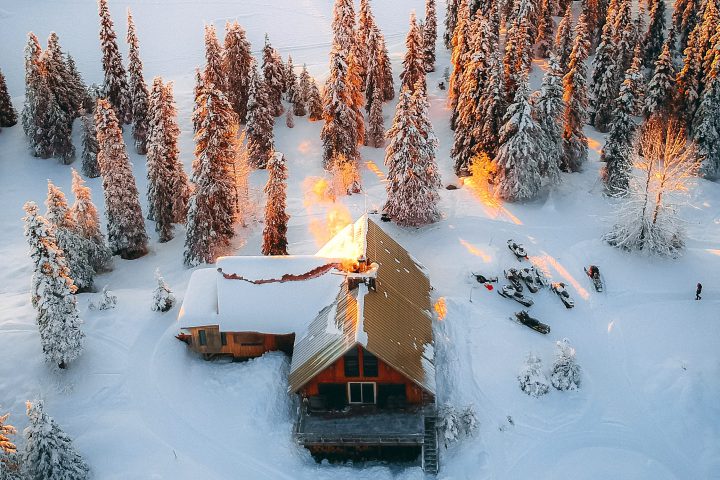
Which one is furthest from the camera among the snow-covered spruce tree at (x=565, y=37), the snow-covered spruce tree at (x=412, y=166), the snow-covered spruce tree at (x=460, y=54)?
the snow-covered spruce tree at (x=565, y=37)

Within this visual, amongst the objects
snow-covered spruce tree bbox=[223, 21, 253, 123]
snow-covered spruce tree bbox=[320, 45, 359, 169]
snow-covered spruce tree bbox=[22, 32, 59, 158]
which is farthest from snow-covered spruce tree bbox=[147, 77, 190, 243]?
snow-covered spruce tree bbox=[22, 32, 59, 158]

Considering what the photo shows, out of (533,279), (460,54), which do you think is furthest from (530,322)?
(460,54)

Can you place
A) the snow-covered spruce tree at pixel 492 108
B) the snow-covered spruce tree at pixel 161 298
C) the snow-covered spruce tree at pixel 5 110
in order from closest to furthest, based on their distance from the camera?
1. the snow-covered spruce tree at pixel 161 298
2. the snow-covered spruce tree at pixel 492 108
3. the snow-covered spruce tree at pixel 5 110

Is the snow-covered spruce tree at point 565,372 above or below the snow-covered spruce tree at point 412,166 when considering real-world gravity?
below

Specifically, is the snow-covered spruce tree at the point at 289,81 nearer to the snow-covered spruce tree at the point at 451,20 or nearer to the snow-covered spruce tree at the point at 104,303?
the snow-covered spruce tree at the point at 451,20

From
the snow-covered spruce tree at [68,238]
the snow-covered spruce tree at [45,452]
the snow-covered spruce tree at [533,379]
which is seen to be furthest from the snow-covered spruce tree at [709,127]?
the snow-covered spruce tree at [45,452]

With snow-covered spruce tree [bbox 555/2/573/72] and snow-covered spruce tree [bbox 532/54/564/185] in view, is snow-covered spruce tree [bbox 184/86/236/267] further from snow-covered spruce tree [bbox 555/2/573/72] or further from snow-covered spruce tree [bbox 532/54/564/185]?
snow-covered spruce tree [bbox 555/2/573/72]

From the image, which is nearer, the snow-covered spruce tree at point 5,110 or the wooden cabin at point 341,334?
the wooden cabin at point 341,334
